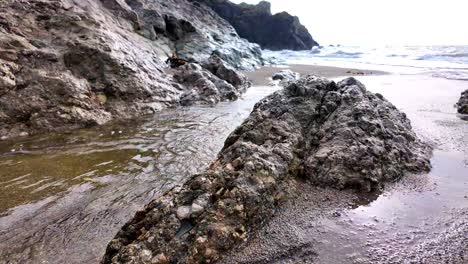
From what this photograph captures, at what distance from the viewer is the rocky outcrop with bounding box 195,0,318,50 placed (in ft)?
220

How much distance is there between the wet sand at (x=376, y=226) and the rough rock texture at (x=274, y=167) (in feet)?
0.54

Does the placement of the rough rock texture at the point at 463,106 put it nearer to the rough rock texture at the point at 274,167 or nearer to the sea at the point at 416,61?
the rough rock texture at the point at 274,167

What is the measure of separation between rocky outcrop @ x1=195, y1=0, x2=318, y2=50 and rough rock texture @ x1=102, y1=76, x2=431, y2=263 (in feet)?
212

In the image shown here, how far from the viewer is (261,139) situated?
164 inches

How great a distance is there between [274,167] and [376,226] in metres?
1.12

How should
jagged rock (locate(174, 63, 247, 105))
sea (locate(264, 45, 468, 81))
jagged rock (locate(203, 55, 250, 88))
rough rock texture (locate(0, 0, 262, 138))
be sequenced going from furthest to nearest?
sea (locate(264, 45, 468, 81))
jagged rock (locate(203, 55, 250, 88))
jagged rock (locate(174, 63, 247, 105))
rough rock texture (locate(0, 0, 262, 138))

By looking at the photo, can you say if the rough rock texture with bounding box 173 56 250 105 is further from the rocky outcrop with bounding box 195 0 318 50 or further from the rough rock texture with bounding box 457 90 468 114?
the rocky outcrop with bounding box 195 0 318 50

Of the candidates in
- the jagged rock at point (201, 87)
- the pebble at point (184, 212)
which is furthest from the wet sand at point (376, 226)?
the jagged rock at point (201, 87)

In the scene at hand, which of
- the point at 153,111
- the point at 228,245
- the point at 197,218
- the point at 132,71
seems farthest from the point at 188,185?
the point at 132,71

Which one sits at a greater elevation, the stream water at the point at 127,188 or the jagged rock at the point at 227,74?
the jagged rock at the point at 227,74

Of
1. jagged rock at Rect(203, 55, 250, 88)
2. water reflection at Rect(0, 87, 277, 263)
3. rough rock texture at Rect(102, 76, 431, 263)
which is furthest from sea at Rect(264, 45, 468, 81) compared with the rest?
water reflection at Rect(0, 87, 277, 263)

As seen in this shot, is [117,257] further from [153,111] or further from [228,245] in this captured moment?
[153,111]

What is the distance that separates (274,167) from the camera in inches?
136

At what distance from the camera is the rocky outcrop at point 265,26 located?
220 feet
